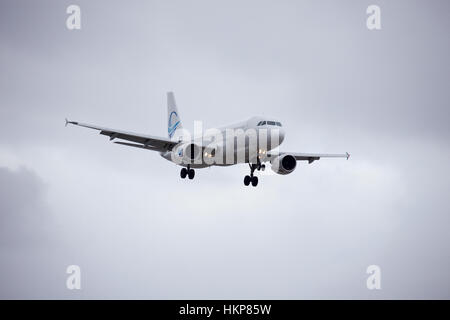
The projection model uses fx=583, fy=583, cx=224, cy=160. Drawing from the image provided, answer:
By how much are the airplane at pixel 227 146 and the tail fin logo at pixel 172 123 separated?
34.6 ft

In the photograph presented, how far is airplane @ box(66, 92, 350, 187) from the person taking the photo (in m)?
47.2

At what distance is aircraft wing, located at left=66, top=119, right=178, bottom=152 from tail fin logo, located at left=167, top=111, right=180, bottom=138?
11800 mm

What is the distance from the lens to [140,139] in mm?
51656

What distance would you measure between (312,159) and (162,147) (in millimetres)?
16119

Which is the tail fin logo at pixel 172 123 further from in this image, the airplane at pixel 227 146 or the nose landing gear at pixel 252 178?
the nose landing gear at pixel 252 178

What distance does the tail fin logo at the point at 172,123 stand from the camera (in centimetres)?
6756

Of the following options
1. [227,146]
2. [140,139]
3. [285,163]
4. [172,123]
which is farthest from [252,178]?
[172,123]

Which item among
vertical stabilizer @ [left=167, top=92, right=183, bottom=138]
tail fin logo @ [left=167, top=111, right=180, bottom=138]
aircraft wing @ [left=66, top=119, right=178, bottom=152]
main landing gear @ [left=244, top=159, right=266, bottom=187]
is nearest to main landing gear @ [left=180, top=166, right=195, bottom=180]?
aircraft wing @ [left=66, top=119, right=178, bottom=152]

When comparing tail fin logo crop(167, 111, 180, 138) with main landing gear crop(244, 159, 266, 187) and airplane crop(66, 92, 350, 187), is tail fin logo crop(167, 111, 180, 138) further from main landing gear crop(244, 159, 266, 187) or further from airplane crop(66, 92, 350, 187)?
main landing gear crop(244, 159, 266, 187)

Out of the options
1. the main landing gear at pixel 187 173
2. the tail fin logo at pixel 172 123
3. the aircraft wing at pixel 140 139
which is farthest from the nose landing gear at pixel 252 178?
the tail fin logo at pixel 172 123

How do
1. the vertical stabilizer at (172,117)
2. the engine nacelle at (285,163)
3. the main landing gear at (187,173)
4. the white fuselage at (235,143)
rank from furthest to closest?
1. the vertical stabilizer at (172,117)
2. the main landing gear at (187,173)
3. the engine nacelle at (285,163)
4. the white fuselage at (235,143)

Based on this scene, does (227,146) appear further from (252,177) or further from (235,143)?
(252,177)
